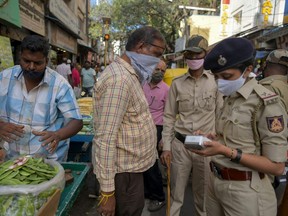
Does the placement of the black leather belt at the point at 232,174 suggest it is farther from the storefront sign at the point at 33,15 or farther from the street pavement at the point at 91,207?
the storefront sign at the point at 33,15

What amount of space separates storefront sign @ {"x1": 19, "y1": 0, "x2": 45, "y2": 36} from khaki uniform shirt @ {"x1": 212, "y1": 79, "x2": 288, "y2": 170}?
7533mm

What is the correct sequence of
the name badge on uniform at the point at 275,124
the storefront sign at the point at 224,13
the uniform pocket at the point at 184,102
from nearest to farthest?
the name badge on uniform at the point at 275,124 < the uniform pocket at the point at 184,102 < the storefront sign at the point at 224,13

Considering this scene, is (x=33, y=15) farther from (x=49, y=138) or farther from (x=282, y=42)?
(x=282, y=42)

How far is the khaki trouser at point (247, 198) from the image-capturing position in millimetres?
1689

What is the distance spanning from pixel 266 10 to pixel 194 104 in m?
11.4

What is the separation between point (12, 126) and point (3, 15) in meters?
3.85

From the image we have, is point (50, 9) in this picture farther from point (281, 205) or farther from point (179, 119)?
point (281, 205)

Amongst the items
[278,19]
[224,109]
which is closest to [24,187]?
[224,109]

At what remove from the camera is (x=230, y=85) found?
178cm

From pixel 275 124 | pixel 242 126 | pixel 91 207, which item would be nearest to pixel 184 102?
pixel 242 126

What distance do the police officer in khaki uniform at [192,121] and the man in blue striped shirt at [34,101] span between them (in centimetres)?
118

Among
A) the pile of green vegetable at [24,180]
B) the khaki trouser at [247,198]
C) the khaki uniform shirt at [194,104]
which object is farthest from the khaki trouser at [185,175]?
the pile of green vegetable at [24,180]

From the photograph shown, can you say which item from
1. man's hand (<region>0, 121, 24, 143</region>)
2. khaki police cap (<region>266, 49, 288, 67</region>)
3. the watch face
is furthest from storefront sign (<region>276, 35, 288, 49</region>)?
man's hand (<region>0, 121, 24, 143</region>)

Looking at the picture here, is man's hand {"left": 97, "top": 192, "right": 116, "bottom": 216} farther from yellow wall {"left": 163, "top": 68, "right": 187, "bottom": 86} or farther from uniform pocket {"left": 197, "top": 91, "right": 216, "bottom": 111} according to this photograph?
yellow wall {"left": 163, "top": 68, "right": 187, "bottom": 86}
